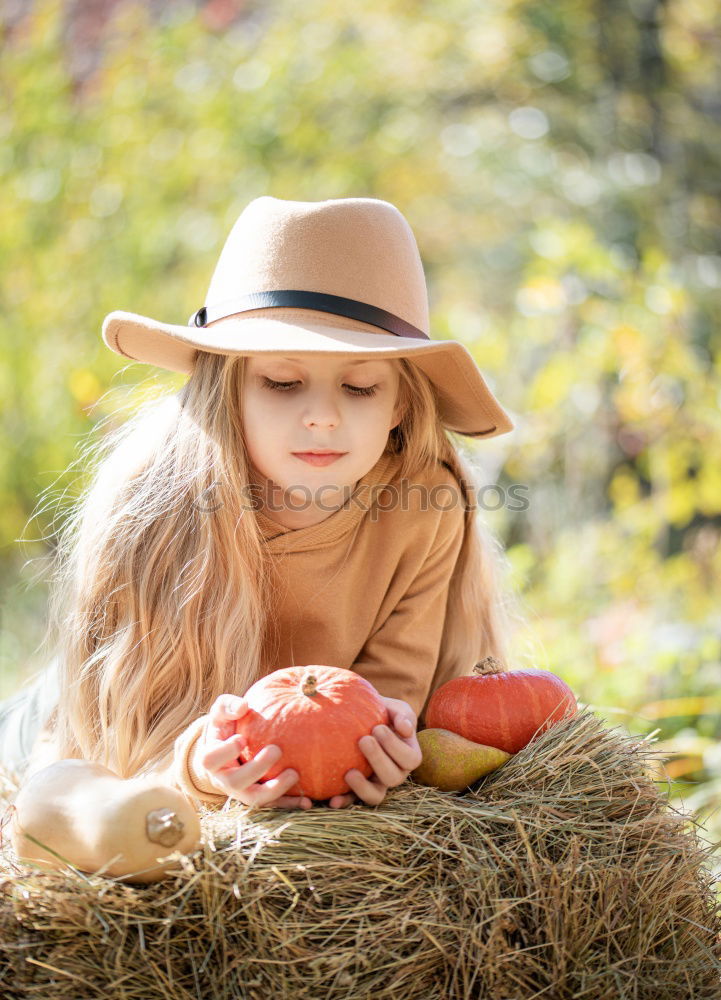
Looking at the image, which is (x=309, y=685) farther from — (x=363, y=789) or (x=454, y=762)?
(x=454, y=762)

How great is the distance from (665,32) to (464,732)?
7.29 meters

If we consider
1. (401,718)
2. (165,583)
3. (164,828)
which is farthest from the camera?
(165,583)

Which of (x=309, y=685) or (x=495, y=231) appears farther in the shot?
(x=495, y=231)

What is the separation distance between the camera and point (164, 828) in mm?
1653

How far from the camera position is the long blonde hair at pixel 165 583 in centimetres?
239

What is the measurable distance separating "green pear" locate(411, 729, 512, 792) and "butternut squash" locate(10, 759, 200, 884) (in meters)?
0.55

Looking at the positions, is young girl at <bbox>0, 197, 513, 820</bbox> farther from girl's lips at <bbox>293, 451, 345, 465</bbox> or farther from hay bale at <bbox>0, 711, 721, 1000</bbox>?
hay bale at <bbox>0, 711, 721, 1000</bbox>

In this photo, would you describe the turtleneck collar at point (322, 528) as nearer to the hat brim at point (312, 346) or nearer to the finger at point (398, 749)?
the hat brim at point (312, 346)

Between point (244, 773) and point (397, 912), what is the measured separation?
0.39m

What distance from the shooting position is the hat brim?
2256mm

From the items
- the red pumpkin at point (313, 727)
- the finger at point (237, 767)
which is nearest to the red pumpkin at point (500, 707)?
the red pumpkin at point (313, 727)

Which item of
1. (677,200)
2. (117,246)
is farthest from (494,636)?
(677,200)

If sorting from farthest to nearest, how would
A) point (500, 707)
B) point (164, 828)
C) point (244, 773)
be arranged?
point (500, 707) < point (244, 773) < point (164, 828)

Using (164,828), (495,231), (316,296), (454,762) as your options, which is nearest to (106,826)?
(164,828)
